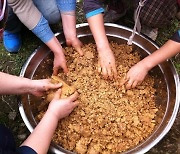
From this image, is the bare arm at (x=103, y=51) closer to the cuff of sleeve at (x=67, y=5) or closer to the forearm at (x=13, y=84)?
the cuff of sleeve at (x=67, y=5)

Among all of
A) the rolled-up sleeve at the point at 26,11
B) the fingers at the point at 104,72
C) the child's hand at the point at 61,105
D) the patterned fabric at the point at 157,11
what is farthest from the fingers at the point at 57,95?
the patterned fabric at the point at 157,11

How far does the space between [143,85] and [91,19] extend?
1.36ft

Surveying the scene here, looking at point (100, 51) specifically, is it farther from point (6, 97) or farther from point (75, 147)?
point (6, 97)

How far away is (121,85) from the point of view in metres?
1.52

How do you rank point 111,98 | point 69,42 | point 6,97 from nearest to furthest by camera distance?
point 111,98, point 69,42, point 6,97

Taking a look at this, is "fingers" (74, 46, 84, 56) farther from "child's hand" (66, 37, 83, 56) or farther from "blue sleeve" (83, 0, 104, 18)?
"blue sleeve" (83, 0, 104, 18)

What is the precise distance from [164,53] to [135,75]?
0.16 metres

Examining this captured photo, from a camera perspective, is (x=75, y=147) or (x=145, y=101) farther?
(x=145, y=101)

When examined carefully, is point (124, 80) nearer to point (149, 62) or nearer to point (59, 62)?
point (149, 62)

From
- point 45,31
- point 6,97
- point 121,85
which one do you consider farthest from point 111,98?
point 6,97

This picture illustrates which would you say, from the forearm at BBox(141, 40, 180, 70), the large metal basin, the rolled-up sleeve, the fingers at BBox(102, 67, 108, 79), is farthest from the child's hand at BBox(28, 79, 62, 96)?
the forearm at BBox(141, 40, 180, 70)

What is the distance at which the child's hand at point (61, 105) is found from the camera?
1.36 m

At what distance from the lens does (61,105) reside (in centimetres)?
137

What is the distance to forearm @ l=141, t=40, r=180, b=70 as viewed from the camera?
4.68 feet
